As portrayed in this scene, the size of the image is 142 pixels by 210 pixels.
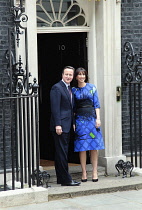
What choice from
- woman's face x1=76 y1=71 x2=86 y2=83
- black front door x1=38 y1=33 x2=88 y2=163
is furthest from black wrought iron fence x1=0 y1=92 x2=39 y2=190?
black front door x1=38 y1=33 x2=88 y2=163

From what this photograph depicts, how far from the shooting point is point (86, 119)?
9531 millimetres

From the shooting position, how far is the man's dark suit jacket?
912 cm

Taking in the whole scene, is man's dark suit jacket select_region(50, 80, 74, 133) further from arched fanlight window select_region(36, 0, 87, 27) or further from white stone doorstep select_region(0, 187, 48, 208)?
arched fanlight window select_region(36, 0, 87, 27)

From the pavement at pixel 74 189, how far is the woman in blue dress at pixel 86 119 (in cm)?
38

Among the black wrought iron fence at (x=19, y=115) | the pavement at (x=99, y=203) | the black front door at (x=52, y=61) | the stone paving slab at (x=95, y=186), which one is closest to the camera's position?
the pavement at (x=99, y=203)

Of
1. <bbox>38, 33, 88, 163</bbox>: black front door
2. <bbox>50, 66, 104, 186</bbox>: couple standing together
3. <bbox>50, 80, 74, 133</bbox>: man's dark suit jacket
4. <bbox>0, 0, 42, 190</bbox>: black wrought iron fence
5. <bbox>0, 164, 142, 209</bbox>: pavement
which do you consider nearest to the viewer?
<bbox>0, 164, 142, 209</bbox>: pavement

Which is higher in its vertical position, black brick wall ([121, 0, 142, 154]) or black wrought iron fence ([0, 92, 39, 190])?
black brick wall ([121, 0, 142, 154])

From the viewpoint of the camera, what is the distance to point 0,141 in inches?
369

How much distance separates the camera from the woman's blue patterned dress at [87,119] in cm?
950

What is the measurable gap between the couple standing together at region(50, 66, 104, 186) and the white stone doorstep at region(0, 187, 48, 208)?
0.79 metres

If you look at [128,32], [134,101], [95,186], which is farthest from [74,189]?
[128,32]

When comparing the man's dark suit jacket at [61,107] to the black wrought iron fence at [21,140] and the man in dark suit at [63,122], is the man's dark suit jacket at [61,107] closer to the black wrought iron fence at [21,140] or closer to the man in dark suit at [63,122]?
the man in dark suit at [63,122]

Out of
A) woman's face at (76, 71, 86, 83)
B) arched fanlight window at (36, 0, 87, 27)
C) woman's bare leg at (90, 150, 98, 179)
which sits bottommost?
woman's bare leg at (90, 150, 98, 179)

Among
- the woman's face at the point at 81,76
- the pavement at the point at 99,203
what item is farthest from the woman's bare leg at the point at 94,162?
the woman's face at the point at 81,76
